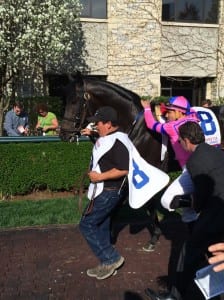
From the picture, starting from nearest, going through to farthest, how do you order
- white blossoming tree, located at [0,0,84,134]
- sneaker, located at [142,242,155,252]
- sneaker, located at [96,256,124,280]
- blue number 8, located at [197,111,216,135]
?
1. sneaker, located at [96,256,124,280]
2. blue number 8, located at [197,111,216,135]
3. sneaker, located at [142,242,155,252]
4. white blossoming tree, located at [0,0,84,134]

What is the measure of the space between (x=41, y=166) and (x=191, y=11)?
11.8 metres

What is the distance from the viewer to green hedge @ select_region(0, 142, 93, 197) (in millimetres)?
7773

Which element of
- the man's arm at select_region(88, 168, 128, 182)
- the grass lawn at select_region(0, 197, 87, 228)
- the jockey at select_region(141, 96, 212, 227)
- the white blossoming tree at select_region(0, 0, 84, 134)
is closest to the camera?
the man's arm at select_region(88, 168, 128, 182)

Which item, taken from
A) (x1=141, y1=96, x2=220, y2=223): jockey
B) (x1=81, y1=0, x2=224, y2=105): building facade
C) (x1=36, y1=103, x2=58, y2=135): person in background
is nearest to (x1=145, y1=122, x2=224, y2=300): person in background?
(x1=141, y1=96, x2=220, y2=223): jockey

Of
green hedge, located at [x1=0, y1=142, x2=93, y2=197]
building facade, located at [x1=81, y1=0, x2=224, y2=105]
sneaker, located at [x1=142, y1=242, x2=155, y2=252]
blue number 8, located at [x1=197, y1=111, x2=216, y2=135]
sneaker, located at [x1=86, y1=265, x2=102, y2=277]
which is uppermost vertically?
building facade, located at [x1=81, y1=0, x2=224, y2=105]

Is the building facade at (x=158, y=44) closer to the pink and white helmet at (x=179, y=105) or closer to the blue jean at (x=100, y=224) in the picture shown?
the pink and white helmet at (x=179, y=105)

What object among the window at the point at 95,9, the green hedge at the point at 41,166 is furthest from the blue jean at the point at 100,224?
the window at the point at 95,9

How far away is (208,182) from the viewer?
3.32 m

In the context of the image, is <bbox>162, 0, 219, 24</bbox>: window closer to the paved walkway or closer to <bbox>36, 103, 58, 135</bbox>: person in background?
<bbox>36, 103, 58, 135</bbox>: person in background

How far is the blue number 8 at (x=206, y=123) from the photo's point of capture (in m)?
4.97

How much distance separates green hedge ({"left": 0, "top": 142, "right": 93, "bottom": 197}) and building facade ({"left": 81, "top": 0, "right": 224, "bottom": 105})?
27.3 feet

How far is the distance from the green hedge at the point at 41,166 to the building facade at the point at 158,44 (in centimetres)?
831

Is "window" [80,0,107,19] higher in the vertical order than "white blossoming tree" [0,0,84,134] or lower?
higher

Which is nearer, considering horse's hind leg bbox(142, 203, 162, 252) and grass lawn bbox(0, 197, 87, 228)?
horse's hind leg bbox(142, 203, 162, 252)
